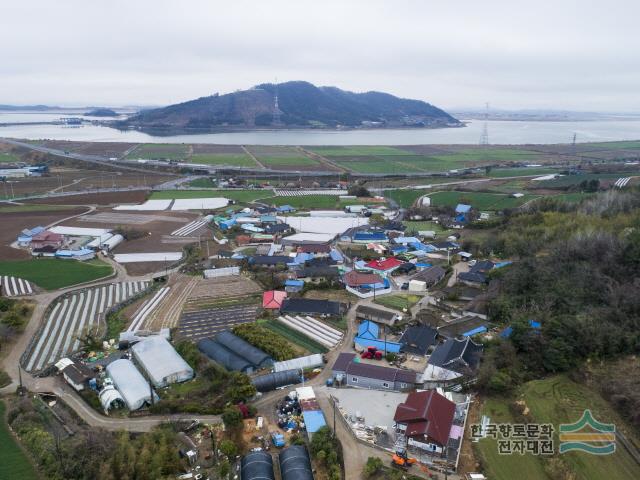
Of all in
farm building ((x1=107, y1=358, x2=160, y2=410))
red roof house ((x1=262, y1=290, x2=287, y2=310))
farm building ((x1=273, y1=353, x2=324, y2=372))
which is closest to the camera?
farm building ((x1=107, y1=358, x2=160, y2=410))

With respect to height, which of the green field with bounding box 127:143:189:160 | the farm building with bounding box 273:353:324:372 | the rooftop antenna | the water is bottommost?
the farm building with bounding box 273:353:324:372

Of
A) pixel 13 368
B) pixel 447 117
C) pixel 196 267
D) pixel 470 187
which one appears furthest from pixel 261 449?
pixel 447 117

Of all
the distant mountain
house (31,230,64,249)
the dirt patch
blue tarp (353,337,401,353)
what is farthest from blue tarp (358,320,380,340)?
the distant mountain

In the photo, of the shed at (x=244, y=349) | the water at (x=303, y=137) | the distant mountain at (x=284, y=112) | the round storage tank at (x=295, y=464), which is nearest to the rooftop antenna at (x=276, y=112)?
the distant mountain at (x=284, y=112)

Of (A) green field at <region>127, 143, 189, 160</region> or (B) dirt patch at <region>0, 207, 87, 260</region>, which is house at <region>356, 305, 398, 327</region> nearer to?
(B) dirt patch at <region>0, 207, 87, 260</region>

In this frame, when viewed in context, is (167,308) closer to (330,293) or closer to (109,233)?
(330,293)

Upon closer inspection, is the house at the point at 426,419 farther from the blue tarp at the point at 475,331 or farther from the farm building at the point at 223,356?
the farm building at the point at 223,356

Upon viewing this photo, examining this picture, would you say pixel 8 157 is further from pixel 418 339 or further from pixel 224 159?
pixel 418 339
